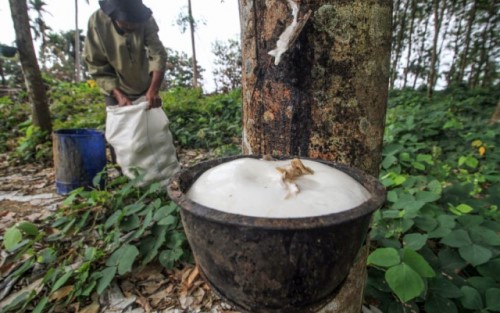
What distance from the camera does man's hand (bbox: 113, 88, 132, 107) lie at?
9.19ft

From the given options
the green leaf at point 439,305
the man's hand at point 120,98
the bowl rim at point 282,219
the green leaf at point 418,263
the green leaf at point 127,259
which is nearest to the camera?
the bowl rim at point 282,219

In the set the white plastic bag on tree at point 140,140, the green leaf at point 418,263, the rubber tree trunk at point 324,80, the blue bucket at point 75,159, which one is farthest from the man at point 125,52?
the green leaf at point 418,263

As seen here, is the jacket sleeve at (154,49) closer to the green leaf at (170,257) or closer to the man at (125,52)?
the man at (125,52)

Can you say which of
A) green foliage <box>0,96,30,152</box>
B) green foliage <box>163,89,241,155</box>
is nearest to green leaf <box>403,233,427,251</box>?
green foliage <box>163,89,241,155</box>

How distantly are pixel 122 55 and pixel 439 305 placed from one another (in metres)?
3.03

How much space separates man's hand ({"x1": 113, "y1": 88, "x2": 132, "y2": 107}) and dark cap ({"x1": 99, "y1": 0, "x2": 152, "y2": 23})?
64 centimetres

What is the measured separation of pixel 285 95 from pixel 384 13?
48 cm

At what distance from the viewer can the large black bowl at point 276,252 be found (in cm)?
61

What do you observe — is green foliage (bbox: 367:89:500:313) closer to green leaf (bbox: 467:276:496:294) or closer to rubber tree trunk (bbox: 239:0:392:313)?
green leaf (bbox: 467:276:496:294)

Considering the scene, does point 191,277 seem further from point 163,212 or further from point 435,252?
point 435,252

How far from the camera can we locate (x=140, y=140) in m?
2.66

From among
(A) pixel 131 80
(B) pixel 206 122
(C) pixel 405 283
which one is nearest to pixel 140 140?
(A) pixel 131 80

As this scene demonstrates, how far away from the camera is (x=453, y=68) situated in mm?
14133

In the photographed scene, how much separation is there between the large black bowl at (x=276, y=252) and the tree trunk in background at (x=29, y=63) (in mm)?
4618
